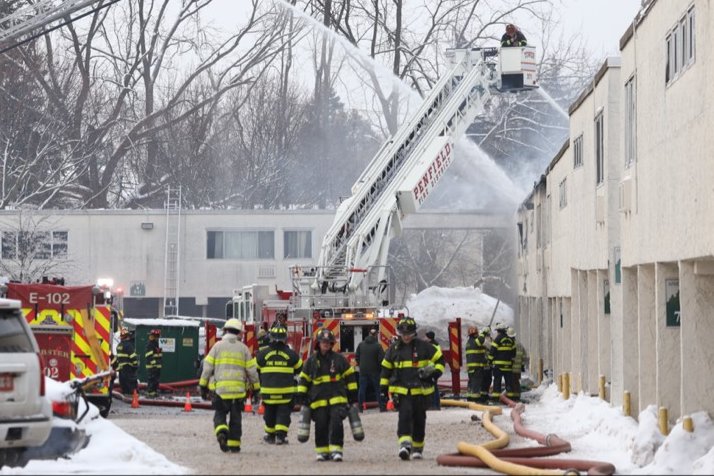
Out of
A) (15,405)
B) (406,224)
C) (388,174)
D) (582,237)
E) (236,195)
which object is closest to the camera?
(15,405)

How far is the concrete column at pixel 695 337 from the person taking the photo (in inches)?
547

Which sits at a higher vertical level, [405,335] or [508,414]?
[405,335]

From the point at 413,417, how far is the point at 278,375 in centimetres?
194

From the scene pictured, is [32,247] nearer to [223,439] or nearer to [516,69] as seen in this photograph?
[516,69]

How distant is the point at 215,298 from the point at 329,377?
3358cm

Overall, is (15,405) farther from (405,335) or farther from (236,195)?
(236,195)

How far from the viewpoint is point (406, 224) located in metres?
45.4

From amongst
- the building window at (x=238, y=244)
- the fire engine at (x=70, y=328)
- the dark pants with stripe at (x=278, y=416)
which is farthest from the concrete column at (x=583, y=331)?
the building window at (x=238, y=244)

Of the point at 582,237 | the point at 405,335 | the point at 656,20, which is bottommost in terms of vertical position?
the point at 405,335

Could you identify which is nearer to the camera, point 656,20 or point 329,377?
point 329,377

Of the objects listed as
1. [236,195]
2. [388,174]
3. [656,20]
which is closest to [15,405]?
[656,20]

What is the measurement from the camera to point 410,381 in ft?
47.5

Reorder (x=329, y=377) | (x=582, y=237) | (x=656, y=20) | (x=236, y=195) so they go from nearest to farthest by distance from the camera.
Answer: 1. (x=329, y=377)
2. (x=656, y=20)
3. (x=582, y=237)
4. (x=236, y=195)

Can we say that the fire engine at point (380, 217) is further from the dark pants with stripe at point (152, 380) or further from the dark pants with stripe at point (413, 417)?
the dark pants with stripe at point (413, 417)
